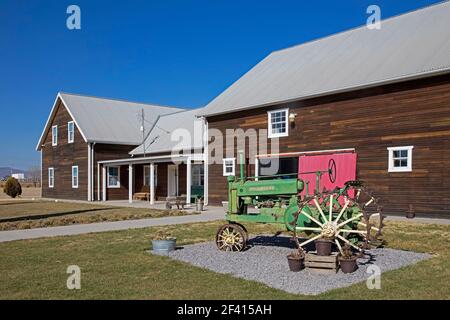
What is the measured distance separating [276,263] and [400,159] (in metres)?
9.86

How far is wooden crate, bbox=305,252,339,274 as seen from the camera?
7.39 m

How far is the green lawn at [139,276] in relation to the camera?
614 centimetres

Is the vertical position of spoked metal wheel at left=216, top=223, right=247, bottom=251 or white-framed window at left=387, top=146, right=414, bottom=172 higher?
white-framed window at left=387, top=146, right=414, bottom=172

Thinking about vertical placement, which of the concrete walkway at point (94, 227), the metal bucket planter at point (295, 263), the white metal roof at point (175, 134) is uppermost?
the white metal roof at point (175, 134)

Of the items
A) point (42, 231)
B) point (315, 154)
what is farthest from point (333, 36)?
point (42, 231)

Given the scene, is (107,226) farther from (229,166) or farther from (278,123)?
(278,123)

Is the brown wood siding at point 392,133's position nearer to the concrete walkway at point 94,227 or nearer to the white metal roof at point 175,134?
the concrete walkway at point 94,227

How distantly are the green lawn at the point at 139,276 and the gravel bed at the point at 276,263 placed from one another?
290 millimetres

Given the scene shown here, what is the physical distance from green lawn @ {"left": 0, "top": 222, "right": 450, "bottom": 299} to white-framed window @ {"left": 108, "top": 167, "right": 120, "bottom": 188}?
64.9 feet

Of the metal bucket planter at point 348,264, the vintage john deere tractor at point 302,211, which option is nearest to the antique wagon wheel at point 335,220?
the vintage john deere tractor at point 302,211

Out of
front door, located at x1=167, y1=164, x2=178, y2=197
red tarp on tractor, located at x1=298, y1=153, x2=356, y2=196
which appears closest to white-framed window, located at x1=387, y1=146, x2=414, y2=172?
red tarp on tractor, located at x1=298, y1=153, x2=356, y2=196

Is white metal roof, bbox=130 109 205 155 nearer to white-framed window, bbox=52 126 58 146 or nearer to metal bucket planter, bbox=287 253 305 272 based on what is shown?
white-framed window, bbox=52 126 58 146

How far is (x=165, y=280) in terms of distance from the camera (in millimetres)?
6992

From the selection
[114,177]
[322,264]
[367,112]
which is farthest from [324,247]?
[114,177]
